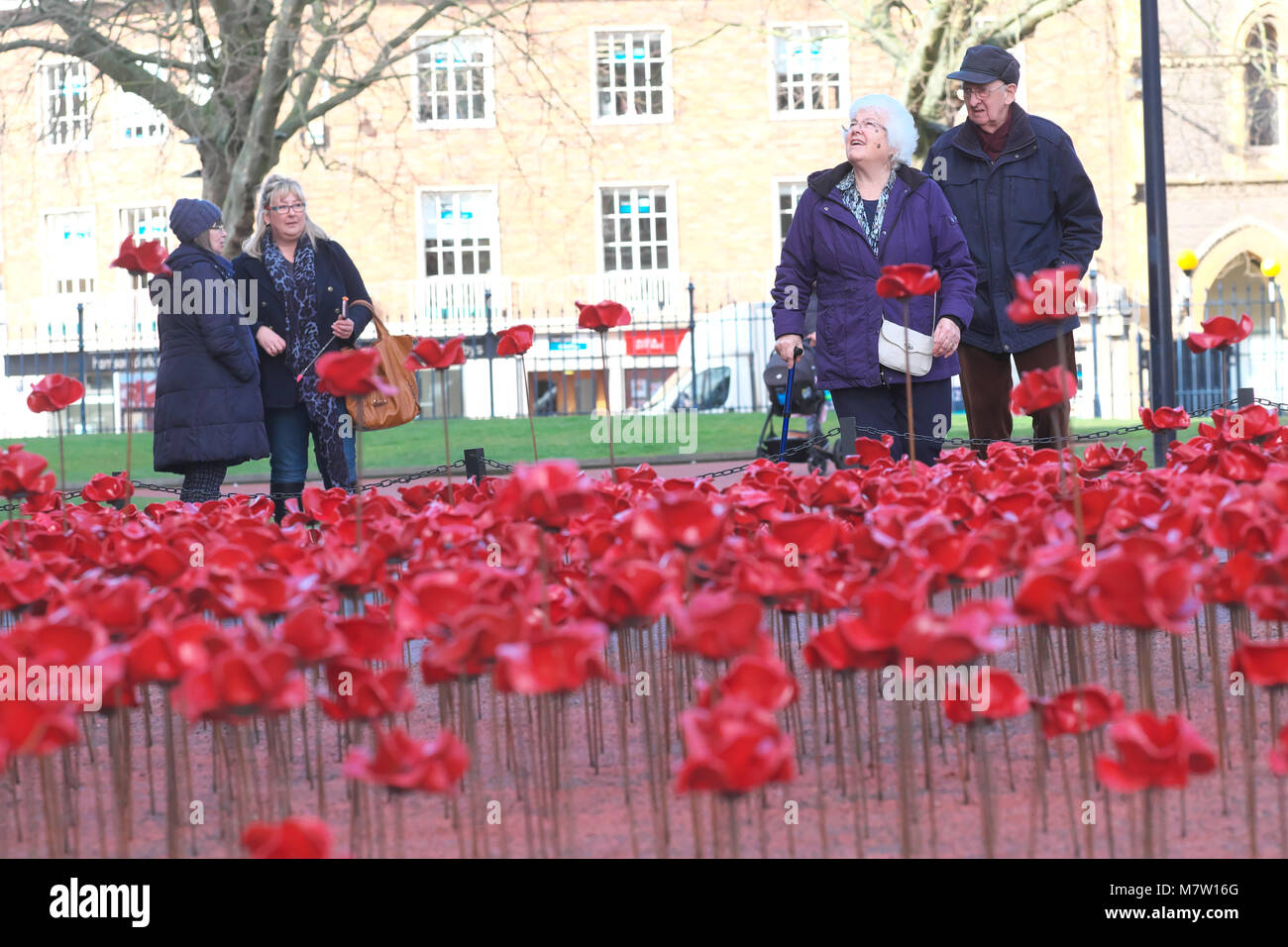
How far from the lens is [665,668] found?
11.2 ft

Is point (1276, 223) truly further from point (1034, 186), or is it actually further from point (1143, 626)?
point (1143, 626)

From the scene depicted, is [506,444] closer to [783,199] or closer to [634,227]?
[634,227]

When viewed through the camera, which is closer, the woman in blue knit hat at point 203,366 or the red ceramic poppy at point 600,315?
the red ceramic poppy at point 600,315

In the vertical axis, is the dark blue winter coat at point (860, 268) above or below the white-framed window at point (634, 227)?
below

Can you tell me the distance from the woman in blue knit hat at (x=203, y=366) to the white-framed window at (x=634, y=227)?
25389mm

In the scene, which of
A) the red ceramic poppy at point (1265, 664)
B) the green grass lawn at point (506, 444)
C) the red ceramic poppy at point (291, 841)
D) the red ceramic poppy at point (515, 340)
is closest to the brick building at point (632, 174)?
the green grass lawn at point (506, 444)

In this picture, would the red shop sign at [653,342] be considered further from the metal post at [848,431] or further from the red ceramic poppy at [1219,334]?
the red ceramic poppy at [1219,334]

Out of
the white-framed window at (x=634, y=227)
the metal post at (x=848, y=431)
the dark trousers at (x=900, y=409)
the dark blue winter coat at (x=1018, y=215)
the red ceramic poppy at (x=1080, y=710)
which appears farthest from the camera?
the white-framed window at (x=634, y=227)

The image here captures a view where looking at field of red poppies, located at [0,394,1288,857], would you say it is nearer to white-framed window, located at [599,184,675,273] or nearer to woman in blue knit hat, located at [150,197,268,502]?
woman in blue knit hat, located at [150,197,268,502]

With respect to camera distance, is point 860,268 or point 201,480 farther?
point 201,480

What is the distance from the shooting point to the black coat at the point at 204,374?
21.6 ft

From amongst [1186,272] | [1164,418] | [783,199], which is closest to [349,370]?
[1164,418]

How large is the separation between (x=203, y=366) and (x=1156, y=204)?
4.46 m

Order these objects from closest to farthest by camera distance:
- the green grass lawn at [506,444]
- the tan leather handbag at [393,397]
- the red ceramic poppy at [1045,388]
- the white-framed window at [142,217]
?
1. the red ceramic poppy at [1045,388]
2. the tan leather handbag at [393,397]
3. the green grass lawn at [506,444]
4. the white-framed window at [142,217]
